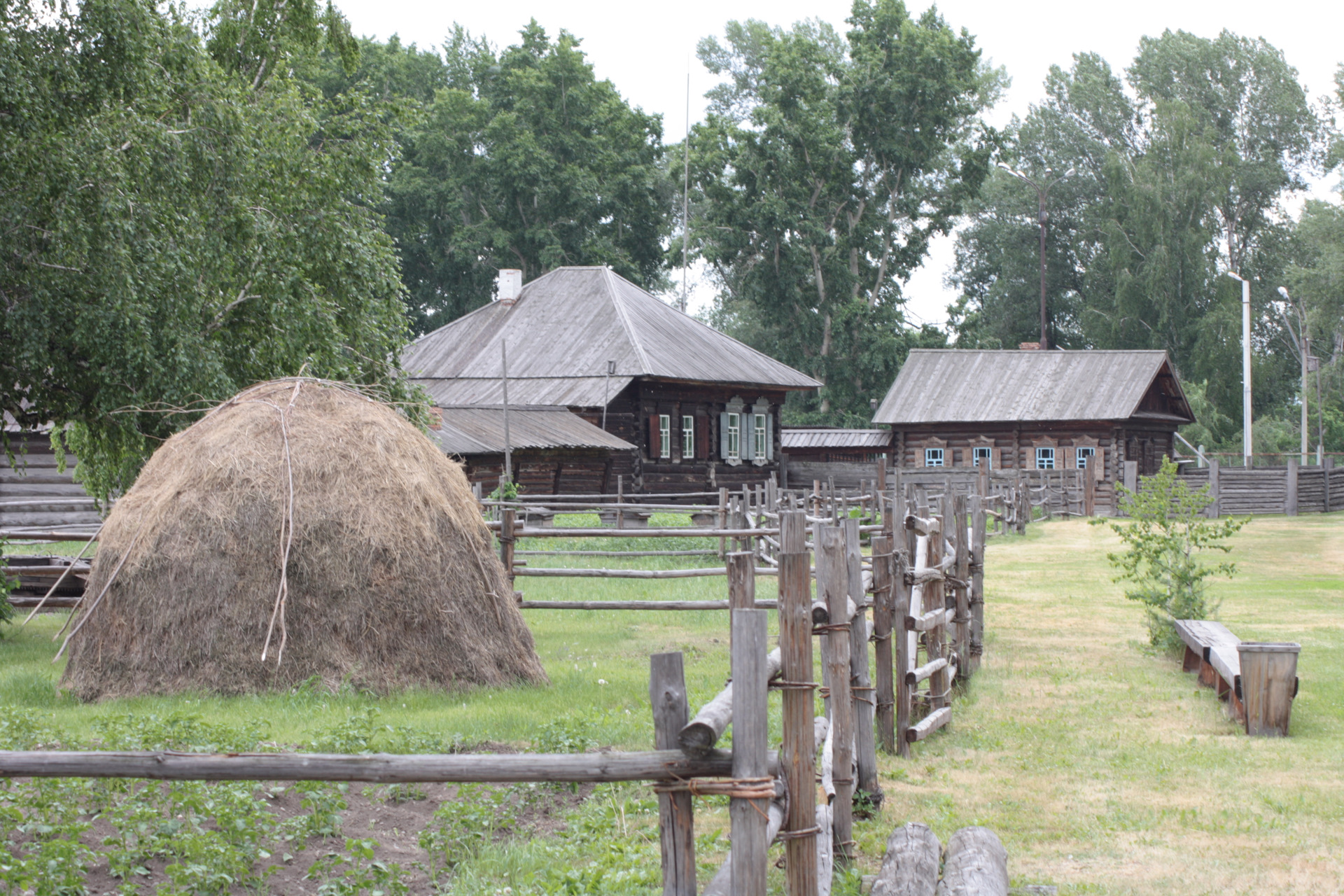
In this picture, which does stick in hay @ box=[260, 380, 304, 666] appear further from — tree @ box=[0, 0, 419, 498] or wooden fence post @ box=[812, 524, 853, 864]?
wooden fence post @ box=[812, 524, 853, 864]

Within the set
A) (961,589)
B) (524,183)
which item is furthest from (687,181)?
(961,589)

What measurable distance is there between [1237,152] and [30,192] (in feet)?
181

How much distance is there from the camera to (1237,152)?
5597 cm

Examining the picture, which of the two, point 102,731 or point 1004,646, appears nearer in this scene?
point 102,731

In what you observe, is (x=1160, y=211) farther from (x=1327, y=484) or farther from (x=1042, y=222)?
(x=1327, y=484)

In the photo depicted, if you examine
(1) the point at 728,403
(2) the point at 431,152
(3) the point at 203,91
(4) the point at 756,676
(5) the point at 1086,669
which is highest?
(2) the point at 431,152

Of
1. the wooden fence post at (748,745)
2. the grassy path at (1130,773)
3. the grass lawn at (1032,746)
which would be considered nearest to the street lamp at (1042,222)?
the grass lawn at (1032,746)

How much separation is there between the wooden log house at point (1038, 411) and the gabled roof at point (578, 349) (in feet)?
16.8

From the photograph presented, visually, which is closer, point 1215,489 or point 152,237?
point 152,237

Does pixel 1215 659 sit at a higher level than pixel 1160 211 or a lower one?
lower

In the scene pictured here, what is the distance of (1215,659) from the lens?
9.45 m

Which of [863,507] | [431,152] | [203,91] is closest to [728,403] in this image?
[863,507]

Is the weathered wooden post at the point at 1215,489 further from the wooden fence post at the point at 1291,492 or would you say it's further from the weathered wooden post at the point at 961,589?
the weathered wooden post at the point at 961,589

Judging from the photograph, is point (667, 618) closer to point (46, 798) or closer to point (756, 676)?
point (46, 798)
